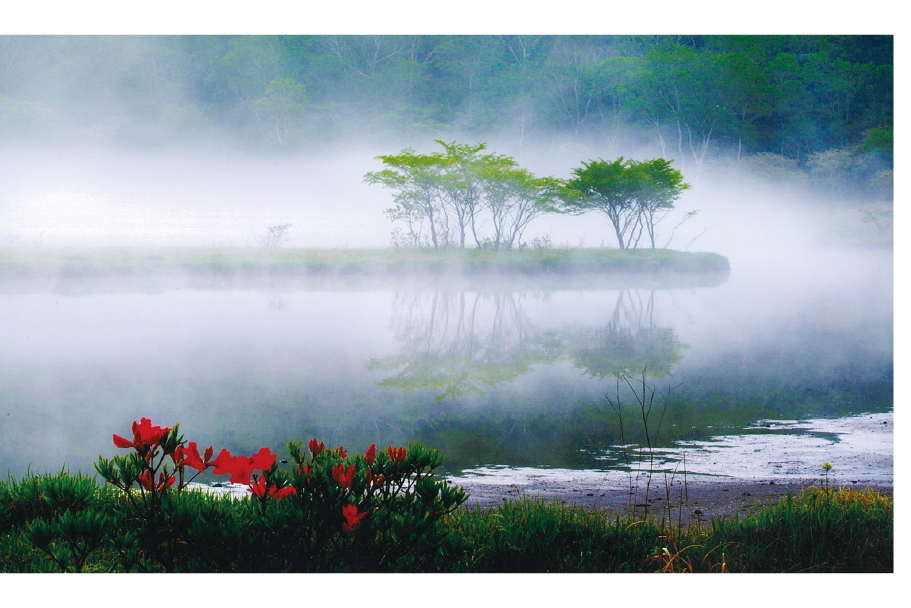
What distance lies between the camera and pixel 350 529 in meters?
1.85

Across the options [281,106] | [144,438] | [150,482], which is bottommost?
[150,482]

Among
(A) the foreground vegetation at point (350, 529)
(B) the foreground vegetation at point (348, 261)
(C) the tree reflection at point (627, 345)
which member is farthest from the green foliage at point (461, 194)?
(A) the foreground vegetation at point (350, 529)

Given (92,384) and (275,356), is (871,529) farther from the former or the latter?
(92,384)

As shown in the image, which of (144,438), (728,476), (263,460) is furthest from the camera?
(728,476)

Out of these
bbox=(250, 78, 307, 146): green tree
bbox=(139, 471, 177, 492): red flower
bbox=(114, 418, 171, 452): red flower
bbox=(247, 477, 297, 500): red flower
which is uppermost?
bbox=(250, 78, 307, 146): green tree

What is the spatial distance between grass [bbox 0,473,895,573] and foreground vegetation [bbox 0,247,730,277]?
178 centimetres

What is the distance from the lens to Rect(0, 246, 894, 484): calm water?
319 cm

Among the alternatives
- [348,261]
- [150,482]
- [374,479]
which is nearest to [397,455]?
[374,479]

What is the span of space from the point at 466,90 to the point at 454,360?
152cm

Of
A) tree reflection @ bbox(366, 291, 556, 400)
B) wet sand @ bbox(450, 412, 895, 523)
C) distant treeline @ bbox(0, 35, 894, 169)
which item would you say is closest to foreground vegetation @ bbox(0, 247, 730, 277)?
tree reflection @ bbox(366, 291, 556, 400)

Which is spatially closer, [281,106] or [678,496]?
[678,496]

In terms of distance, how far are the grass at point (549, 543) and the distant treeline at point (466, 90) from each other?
211 centimetres

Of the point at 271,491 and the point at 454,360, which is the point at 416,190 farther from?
the point at 271,491

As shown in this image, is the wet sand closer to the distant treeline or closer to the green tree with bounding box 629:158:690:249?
the green tree with bounding box 629:158:690:249
